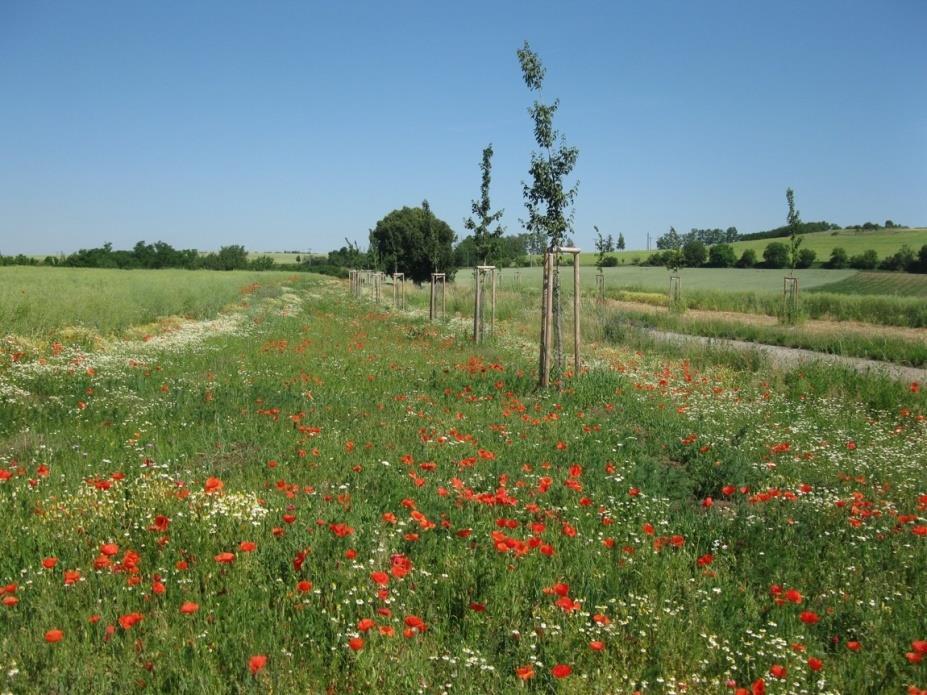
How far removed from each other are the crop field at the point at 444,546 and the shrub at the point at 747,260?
76.4 metres

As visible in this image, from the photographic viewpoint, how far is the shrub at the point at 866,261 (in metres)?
65.6

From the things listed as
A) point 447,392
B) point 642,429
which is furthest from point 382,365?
point 642,429

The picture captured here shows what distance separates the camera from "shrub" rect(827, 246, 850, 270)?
227 ft

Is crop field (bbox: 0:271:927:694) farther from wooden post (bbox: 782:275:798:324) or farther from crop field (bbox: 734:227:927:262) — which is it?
crop field (bbox: 734:227:927:262)

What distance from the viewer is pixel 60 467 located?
602 cm

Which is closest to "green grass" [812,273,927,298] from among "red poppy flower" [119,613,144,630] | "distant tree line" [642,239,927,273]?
"distant tree line" [642,239,927,273]

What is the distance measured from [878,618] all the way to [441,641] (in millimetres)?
2562

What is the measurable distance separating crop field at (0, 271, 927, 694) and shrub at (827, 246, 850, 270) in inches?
2673

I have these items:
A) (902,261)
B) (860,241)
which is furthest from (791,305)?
(860,241)

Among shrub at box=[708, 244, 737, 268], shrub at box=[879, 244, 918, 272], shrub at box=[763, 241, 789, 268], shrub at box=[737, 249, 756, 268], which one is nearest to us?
shrub at box=[879, 244, 918, 272]

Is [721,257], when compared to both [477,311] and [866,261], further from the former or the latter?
[477,311]

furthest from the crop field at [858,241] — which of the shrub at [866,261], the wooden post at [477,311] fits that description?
the wooden post at [477,311]

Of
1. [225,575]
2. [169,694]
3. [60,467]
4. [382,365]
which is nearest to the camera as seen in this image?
[169,694]

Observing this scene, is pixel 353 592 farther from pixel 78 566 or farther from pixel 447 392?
pixel 447 392
